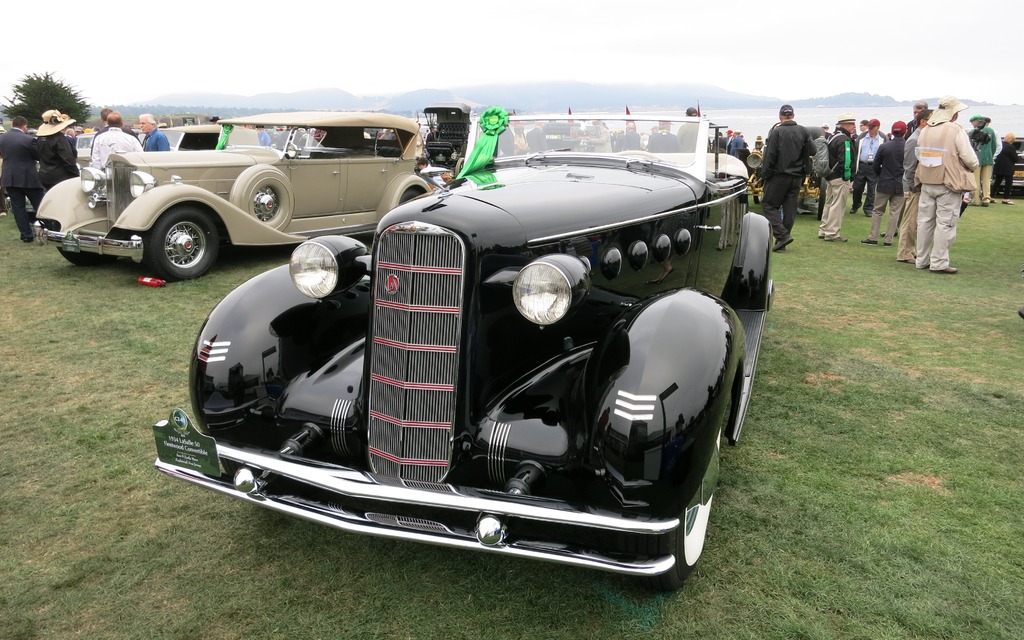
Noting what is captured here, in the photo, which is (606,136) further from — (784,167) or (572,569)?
(784,167)

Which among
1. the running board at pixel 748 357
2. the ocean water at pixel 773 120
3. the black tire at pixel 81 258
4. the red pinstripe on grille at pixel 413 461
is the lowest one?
the black tire at pixel 81 258

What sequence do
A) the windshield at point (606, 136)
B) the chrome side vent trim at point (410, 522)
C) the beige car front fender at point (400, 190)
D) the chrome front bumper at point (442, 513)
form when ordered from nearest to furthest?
the chrome front bumper at point (442, 513), the chrome side vent trim at point (410, 522), the windshield at point (606, 136), the beige car front fender at point (400, 190)

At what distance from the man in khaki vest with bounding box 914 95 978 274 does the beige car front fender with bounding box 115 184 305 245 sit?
25.6 ft

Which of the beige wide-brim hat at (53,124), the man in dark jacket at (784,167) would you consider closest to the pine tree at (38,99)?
the beige wide-brim hat at (53,124)

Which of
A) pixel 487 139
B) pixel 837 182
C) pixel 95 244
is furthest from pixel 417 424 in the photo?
pixel 837 182

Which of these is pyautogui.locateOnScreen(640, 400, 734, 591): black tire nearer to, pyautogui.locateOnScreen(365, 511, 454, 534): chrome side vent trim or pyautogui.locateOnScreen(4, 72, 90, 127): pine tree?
pyautogui.locateOnScreen(365, 511, 454, 534): chrome side vent trim

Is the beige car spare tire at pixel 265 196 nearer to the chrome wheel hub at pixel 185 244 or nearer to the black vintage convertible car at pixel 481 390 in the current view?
the chrome wheel hub at pixel 185 244

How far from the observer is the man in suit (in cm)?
971

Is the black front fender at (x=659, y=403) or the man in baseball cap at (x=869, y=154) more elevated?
the man in baseball cap at (x=869, y=154)

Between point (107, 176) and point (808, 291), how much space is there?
8.54m

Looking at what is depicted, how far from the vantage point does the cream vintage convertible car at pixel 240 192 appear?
768cm

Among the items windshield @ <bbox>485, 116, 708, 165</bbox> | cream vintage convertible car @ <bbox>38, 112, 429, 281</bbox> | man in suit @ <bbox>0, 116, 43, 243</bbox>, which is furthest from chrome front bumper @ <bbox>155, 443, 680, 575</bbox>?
man in suit @ <bbox>0, 116, 43, 243</bbox>

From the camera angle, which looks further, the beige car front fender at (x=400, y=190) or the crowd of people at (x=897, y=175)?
the beige car front fender at (x=400, y=190)

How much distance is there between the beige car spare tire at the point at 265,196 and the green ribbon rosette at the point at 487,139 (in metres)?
5.03
